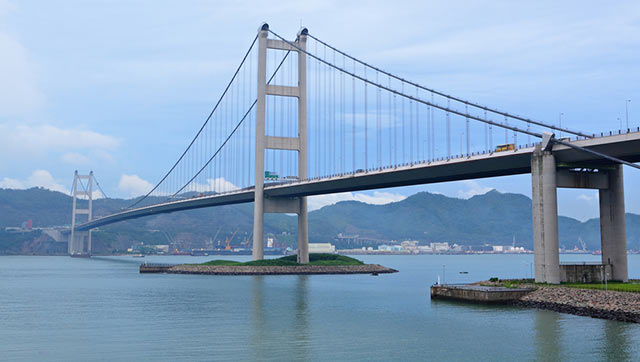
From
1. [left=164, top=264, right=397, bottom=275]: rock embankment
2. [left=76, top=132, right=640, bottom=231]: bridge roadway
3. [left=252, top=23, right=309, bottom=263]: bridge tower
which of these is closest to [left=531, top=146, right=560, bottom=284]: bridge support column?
[left=76, top=132, right=640, bottom=231]: bridge roadway

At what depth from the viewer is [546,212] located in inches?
2084

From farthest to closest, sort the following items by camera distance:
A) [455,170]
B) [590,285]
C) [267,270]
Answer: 1. [267,270]
2. [455,170]
3. [590,285]

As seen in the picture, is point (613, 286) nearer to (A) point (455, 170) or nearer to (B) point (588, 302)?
(B) point (588, 302)

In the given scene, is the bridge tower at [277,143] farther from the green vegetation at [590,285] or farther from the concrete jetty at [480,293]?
the green vegetation at [590,285]

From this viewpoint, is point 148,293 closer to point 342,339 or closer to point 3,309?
point 3,309

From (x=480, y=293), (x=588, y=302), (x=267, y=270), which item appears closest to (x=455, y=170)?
(x=480, y=293)

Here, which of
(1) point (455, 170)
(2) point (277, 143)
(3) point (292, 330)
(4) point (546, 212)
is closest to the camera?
(3) point (292, 330)

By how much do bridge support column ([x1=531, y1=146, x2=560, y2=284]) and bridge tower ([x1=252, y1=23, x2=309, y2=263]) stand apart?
4758 centimetres

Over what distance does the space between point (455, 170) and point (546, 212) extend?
1327 centimetres

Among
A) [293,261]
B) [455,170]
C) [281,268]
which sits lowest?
[281,268]

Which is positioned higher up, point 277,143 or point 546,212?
point 277,143

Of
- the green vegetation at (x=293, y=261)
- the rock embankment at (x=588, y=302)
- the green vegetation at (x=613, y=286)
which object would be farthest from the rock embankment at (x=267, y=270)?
the rock embankment at (x=588, y=302)

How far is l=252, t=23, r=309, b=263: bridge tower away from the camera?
3861 inches

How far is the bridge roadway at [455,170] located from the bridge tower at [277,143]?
211 cm
